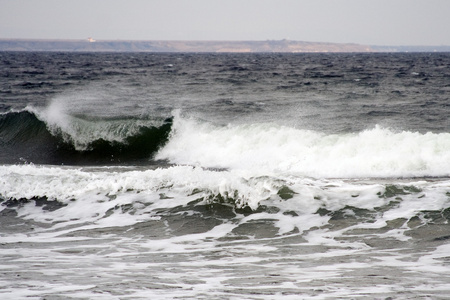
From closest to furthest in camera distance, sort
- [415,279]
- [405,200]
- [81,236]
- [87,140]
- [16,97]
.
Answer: [415,279], [81,236], [405,200], [87,140], [16,97]

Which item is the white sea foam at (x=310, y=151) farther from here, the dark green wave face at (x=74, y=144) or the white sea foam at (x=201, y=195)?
the white sea foam at (x=201, y=195)

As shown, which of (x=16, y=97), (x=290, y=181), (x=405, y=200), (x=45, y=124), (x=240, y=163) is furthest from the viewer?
(x=16, y=97)

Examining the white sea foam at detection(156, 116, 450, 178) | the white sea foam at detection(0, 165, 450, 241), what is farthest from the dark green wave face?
the white sea foam at detection(0, 165, 450, 241)

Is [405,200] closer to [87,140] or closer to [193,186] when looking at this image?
[193,186]

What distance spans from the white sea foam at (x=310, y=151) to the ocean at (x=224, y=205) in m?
0.05

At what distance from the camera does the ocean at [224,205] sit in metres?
5.79

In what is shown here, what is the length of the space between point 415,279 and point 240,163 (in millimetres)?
7961

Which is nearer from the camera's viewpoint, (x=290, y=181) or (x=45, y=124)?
(x=290, y=181)

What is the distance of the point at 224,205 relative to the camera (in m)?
9.19

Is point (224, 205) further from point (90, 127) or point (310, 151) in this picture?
point (90, 127)

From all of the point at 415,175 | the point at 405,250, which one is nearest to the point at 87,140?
the point at 415,175

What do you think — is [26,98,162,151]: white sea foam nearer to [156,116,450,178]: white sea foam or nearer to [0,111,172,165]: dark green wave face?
[0,111,172,165]: dark green wave face

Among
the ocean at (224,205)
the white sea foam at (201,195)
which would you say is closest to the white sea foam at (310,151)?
the ocean at (224,205)

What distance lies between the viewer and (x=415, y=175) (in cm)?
1109
